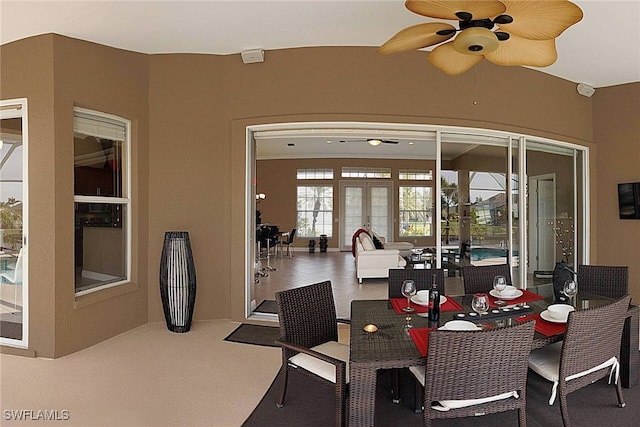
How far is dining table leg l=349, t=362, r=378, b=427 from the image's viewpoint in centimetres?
203

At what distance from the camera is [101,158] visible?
4402mm

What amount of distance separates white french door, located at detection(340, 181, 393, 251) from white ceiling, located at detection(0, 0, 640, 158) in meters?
8.17

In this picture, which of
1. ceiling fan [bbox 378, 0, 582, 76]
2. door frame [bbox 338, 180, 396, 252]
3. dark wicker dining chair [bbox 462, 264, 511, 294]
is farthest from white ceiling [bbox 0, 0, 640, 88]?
door frame [bbox 338, 180, 396, 252]

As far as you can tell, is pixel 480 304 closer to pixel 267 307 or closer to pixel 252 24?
pixel 252 24

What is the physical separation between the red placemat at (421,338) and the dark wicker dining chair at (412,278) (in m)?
0.94

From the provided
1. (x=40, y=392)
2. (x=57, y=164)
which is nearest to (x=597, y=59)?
(x=57, y=164)

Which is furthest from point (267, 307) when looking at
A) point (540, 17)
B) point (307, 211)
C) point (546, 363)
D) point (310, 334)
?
point (307, 211)

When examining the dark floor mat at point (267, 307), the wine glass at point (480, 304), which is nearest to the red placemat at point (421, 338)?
the wine glass at point (480, 304)

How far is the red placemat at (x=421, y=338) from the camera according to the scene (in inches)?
83.5

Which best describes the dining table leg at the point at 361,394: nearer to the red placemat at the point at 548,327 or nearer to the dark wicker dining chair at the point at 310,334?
the dark wicker dining chair at the point at 310,334

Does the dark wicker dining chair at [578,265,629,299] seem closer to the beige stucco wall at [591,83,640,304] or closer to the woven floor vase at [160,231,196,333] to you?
the beige stucco wall at [591,83,640,304]

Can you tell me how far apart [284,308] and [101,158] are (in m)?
2.98

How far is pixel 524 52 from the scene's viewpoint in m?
2.81

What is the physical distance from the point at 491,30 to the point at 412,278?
1.92m
